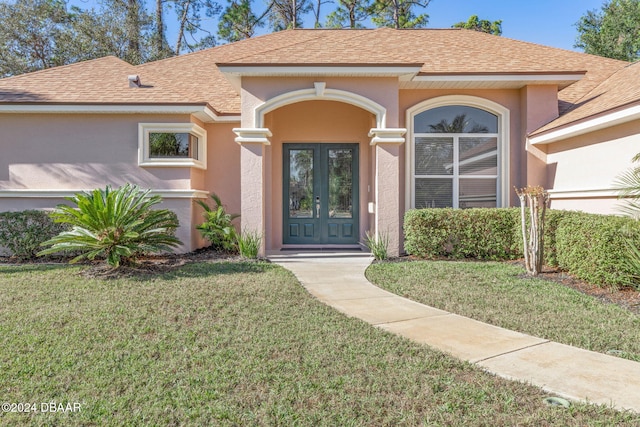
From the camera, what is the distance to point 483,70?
29.8 feet

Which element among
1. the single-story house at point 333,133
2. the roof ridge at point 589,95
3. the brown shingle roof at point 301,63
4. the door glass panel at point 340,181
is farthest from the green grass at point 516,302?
the roof ridge at point 589,95

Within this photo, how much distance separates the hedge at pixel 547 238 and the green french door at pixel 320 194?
2488 millimetres

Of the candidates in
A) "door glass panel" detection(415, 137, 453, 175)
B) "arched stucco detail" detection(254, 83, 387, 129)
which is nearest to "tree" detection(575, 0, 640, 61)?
"door glass panel" detection(415, 137, 453, 175)

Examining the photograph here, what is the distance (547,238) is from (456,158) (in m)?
3.36

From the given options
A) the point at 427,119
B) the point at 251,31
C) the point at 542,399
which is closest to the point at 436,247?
the point at 427,119

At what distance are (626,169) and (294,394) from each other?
7563 mm

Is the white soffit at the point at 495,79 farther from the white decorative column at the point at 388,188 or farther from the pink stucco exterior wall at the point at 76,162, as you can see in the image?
the pink stucco exterior wall at the point at 76,162

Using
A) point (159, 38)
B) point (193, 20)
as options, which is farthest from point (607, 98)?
point (193, 20)

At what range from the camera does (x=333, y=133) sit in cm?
1073

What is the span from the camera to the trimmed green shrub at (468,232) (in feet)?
27.7

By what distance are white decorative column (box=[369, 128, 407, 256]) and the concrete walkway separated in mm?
2624

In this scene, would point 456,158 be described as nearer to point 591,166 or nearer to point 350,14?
point 591,166

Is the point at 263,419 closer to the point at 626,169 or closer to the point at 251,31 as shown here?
Result: the point at 626,169

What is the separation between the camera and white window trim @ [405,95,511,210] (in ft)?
31.7
